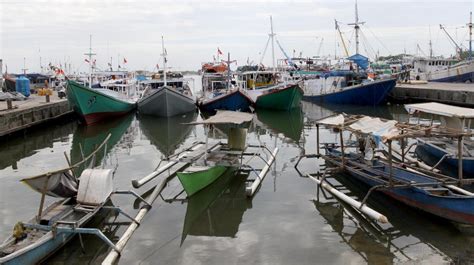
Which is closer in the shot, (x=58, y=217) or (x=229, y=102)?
(x=58, y=217)

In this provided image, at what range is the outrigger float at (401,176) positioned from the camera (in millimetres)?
8508

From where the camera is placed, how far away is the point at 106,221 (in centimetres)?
938

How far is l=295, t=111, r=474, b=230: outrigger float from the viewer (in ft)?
27.9

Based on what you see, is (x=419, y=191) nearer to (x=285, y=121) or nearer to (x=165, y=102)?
(x=285, y=121)

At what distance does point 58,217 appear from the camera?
8070 mm

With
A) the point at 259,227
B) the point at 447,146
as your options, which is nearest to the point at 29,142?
the point at 259,227

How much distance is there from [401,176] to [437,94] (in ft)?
76.4

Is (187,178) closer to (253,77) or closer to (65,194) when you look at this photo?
(65,194)

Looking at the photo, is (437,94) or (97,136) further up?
(437,94)

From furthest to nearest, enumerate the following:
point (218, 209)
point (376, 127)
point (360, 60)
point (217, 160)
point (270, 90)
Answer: point (360, 60) → point (270, 90) → point (217, 160) → point (376, 127) → point (218, 209)

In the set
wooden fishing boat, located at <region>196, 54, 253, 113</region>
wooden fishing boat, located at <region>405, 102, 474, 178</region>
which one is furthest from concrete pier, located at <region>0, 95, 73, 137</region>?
wooden fishing boat, located at <region>405, 102, 474, 178</region>

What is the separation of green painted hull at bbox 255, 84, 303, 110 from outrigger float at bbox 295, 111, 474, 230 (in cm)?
1841

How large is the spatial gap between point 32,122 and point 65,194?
16328 millimetres

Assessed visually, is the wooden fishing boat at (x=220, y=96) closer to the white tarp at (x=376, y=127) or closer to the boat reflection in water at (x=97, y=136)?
the boat reflection in water at (x=97, y=136)
